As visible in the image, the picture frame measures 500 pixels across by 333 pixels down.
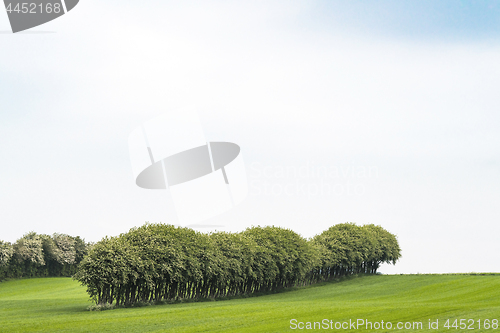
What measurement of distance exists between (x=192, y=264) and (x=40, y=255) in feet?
158

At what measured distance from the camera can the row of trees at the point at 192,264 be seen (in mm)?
34375

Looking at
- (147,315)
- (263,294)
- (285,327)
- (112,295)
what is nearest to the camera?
(285,327)

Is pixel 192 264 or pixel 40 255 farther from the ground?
pixel 40 255

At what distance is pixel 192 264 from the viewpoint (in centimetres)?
3972

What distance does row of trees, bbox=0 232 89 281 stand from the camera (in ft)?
241

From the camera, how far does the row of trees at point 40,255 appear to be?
73375 millimetres

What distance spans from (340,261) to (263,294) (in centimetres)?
2211

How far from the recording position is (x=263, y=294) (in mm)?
51906

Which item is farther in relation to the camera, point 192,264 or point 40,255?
point 40,255

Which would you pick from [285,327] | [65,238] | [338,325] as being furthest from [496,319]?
[65,238]

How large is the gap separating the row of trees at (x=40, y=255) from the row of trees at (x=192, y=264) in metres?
38.1

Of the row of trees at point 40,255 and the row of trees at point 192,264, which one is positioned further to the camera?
the row of trees at point 40,255

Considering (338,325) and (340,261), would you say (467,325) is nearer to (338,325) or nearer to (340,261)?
(338,325)

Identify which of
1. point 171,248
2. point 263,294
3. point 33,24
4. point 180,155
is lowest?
point 263,294
